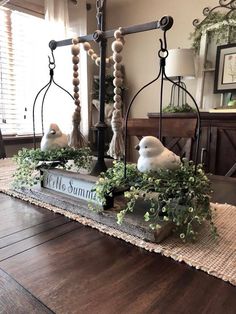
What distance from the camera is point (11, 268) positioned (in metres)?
0.48

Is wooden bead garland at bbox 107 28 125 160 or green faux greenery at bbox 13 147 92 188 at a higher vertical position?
wooden bead garland at bbox 107 28 125 160

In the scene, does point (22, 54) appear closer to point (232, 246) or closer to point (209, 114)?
point (209, 114)

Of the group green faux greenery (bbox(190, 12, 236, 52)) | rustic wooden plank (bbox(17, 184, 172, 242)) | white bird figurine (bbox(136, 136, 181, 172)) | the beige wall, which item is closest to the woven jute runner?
rustic wooden plank (bbox(17, 184, 172, 242))

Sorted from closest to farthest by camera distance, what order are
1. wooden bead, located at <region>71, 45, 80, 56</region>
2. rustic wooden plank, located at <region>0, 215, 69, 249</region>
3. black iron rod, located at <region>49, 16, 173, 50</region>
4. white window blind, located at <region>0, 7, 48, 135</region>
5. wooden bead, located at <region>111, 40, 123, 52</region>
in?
rustic wooden plank, located at <region>0, 215, 69, 249</region>
black iron rod, located at <region>49, 16, 173, 50</region>
wooden bead, located at <region>111, 40, 123, 52</region>
wooden bead, located at <region>71, 45, 80, 56</region>
white window blind, located at <region>0, 7, 48, 135</region>

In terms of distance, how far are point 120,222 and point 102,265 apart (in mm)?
118

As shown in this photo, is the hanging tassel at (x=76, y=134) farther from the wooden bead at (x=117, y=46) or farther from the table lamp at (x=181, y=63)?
the table lamp at (x=181, y=63)

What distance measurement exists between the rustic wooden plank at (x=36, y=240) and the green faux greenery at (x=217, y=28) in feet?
8.11

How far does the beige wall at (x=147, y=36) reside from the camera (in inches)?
108

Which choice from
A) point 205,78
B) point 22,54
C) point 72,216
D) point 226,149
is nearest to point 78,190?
point 72,216

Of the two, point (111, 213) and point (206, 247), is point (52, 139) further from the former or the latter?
point (206, 247)

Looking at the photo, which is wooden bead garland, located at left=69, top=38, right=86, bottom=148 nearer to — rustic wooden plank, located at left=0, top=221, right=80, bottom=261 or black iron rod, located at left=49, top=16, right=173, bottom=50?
black iron rod, located at left=49, top=16, right=173, bottom=50

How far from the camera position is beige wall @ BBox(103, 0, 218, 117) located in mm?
2732

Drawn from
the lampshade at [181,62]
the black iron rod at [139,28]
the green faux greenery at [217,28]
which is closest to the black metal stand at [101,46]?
the black iron rod at [139,28]

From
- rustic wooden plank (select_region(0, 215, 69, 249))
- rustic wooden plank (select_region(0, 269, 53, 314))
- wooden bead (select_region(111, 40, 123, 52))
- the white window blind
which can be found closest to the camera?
rustic wooden plank (select_region(0, 269, 53, 314))
